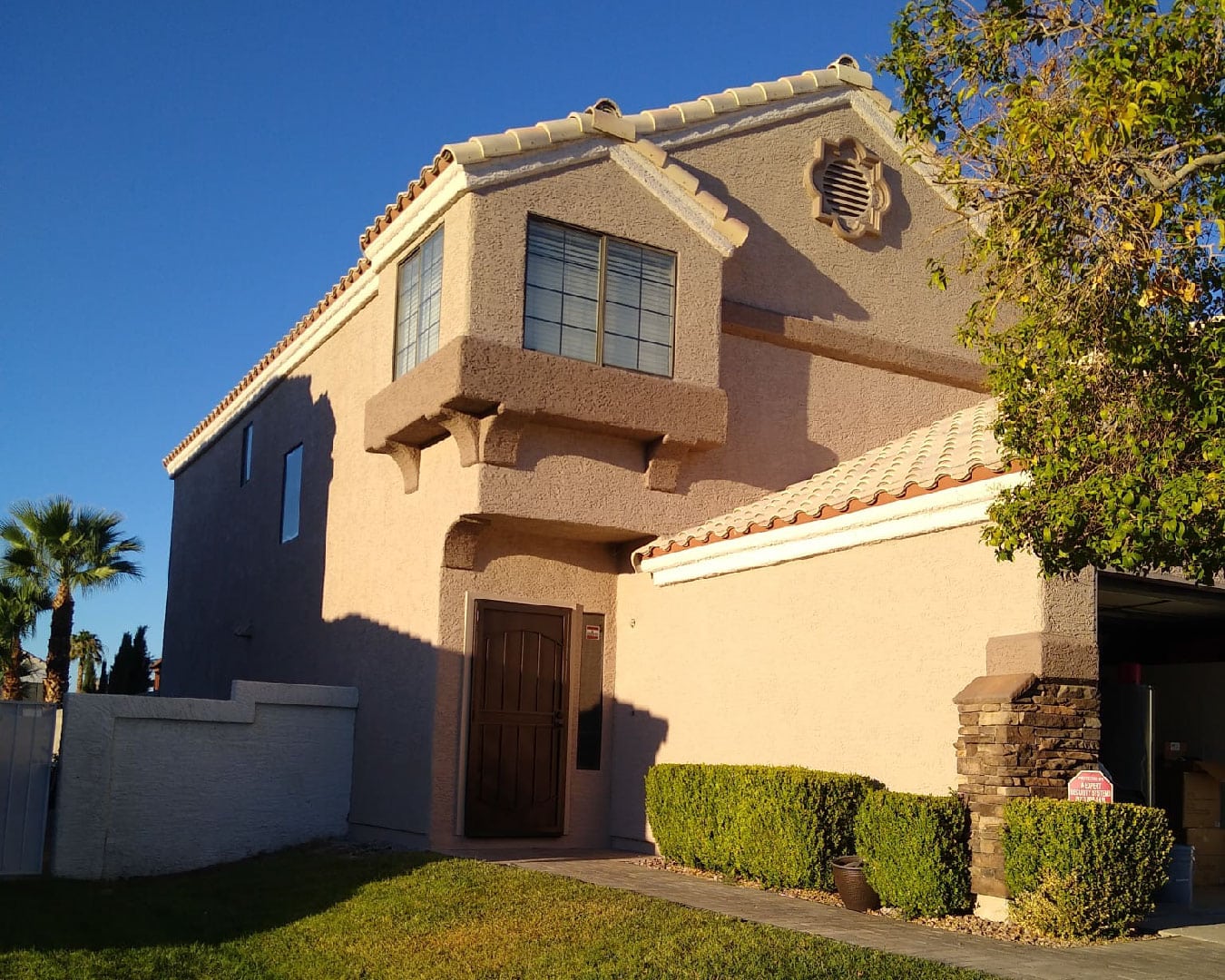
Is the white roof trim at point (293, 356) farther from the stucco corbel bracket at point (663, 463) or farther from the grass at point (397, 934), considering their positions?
the grass at point (397, 934)

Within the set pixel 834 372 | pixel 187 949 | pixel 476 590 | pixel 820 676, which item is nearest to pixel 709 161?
pixel 834 372

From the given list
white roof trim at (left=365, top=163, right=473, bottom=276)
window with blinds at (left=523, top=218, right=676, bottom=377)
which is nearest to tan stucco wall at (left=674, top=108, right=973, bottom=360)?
window with blinds at (left=523, top=218, right=676, bottom=377)

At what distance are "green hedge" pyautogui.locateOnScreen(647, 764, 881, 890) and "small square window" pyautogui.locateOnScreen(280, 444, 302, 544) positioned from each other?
28.6 ft

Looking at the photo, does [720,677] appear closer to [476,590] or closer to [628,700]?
[628,700]

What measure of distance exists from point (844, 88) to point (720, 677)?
843 cm

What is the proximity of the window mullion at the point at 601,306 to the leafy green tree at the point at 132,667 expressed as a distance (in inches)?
810

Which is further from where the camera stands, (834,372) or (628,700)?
→ (834,372)

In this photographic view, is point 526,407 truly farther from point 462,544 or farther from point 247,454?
point 247,454

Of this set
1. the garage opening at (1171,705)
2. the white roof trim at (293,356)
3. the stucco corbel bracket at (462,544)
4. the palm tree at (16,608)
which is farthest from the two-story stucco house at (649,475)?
the palm tree at (16,608)

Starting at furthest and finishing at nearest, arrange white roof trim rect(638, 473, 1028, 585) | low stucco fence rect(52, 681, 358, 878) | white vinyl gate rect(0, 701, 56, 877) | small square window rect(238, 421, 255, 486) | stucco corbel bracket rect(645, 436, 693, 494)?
small square window rect(238, 421, 255, 486) → stucco corbel bracket rect(645, 436, 693, 494) → low stucco fence rect(52, 681, 358, 878) → white vinyl gate rect(0, 701, 56, 877) → white roof trim rect(638, 473, 1028, 585)

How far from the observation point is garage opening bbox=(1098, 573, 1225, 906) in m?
11.5

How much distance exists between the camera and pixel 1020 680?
377 inches

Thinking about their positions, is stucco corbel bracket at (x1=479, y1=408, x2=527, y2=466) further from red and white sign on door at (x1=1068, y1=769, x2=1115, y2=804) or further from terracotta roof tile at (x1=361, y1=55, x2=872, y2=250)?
red and white sign on door at (x1=1068, y1=769, x2=1115, y2=804)

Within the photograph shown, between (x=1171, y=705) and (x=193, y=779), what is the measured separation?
10.3m
